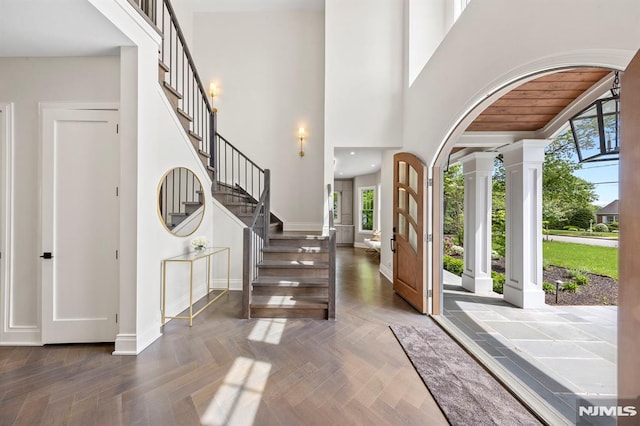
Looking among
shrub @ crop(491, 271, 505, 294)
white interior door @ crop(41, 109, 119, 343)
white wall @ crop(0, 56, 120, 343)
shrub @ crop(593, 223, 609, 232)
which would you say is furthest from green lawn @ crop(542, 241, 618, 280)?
white wall @ crop(0, 56, 120, 343)

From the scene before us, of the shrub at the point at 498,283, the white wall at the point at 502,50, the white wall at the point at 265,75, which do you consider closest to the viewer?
the white wall at the point at 502,50

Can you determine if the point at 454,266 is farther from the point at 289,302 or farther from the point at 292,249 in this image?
the point at 289,302

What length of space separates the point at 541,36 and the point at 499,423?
257 cm

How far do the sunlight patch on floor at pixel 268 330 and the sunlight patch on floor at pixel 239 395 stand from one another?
1.21ft

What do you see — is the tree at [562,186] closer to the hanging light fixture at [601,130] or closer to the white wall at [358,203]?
the hanging light fixture at [601,130]

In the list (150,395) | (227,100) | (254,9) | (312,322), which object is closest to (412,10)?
(254,9)

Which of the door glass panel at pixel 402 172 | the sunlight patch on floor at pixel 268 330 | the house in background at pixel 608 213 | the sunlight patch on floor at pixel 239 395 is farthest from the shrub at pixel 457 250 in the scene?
the sunlight patch on floor at pixel 239 395

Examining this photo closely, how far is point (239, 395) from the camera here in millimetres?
1835

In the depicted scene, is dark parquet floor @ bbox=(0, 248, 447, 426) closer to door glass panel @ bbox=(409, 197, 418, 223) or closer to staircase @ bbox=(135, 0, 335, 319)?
staircase @ bbox=(135, 0, 335, 319)

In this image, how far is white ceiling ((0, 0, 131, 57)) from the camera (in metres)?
1.87

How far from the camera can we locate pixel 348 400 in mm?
1788

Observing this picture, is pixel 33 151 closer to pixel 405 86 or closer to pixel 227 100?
pixel 227 100

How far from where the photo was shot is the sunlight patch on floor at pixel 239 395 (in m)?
1.63

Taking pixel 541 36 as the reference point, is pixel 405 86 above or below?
above
